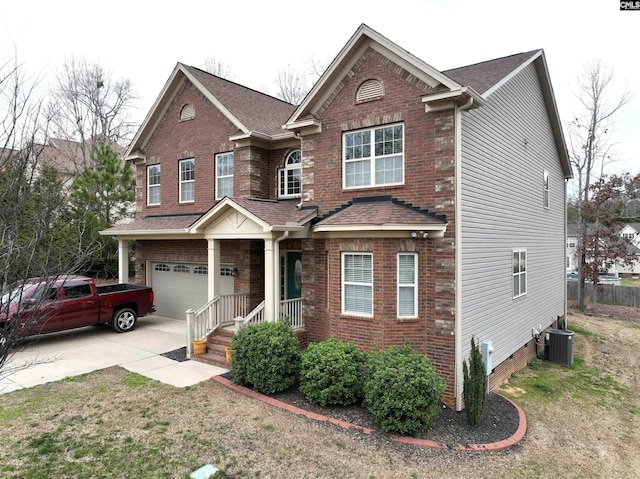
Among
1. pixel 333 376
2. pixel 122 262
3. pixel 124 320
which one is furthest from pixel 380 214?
pixel 122 262

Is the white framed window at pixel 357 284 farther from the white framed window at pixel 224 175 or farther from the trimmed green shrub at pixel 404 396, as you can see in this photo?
the white framed window at pixel 224 175

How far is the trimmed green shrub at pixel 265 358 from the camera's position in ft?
25.9

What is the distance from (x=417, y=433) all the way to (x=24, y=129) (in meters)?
6.73

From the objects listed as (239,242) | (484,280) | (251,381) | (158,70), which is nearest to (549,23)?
(484,280)

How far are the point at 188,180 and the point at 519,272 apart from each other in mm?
11517

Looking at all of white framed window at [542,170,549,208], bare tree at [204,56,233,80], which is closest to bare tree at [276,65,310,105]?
bare tree at [204,56,233,80]

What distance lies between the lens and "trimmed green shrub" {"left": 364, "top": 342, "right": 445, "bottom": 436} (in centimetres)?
636

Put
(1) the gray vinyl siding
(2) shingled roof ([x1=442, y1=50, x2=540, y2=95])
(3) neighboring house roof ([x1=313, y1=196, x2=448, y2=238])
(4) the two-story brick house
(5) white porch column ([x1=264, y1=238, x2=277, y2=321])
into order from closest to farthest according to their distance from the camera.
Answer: (3) neighboring house roof ([x1=313, y1=196, x2=448, y2=238])
(4) the two-story brick house
(1) the gray vinyl siding
(2) shingled roof ([x1=442, y1=50, x2=540, y2=95])
(5) white porch column ([x1=264, y1=238, x2=277, y2=321])

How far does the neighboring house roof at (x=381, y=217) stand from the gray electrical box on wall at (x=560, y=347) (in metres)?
7.42

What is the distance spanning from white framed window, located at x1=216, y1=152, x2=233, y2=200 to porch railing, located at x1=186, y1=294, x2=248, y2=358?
3.74m

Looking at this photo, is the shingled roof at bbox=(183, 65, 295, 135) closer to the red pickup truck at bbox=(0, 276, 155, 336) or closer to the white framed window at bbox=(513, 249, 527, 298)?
the red pickup truck at bbox=(0, 276, 155, 336)

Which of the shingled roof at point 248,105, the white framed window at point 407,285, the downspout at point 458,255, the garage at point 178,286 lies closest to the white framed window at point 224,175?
the shingled roof at point 248,105

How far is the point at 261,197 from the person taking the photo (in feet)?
42.3

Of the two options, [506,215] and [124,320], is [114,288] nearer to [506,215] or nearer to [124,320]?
[124,320]
